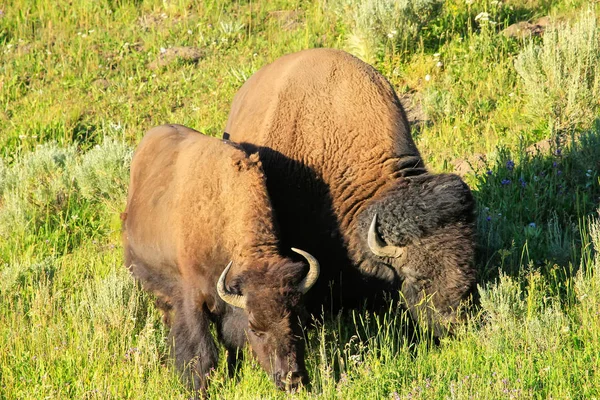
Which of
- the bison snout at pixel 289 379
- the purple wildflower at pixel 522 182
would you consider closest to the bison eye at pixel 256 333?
the bison snout at pixel 289 379

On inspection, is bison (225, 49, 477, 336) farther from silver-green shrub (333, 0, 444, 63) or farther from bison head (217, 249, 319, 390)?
silver-green shrub (333, 0, 444, 63)

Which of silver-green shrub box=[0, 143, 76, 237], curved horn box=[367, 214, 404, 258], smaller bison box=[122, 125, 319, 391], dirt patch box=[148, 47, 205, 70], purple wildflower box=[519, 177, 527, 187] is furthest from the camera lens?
dirt patch box=[148, 47, 205, 70]

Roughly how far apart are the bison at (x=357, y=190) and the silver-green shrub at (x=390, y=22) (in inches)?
121

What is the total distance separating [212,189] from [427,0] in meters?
5.54

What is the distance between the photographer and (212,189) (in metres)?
5.73

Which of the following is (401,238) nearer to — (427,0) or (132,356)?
(132,356)

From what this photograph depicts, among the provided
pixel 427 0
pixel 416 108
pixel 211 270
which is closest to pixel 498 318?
pixel 211 270

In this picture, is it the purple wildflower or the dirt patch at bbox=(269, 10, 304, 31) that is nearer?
the purple wildflower

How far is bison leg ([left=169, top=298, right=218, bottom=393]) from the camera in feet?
17.8

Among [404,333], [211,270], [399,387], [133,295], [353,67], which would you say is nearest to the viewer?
[399,387]

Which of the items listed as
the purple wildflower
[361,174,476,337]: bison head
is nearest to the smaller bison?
[361,174,476,337]: bison head

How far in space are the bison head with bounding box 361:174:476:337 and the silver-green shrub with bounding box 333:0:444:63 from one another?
4.62 meters

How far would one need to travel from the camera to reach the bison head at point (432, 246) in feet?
18.3

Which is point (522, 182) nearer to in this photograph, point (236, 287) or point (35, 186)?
point (236, 287)
